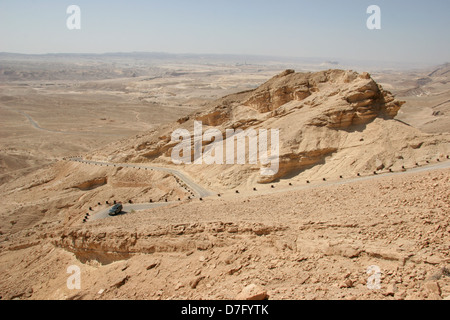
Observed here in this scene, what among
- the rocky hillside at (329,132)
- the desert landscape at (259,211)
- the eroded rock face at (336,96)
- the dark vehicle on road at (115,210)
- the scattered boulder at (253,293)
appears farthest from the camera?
the eroded rock face at (336,96)

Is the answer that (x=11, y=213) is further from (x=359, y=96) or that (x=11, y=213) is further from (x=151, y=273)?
(x=359, y=96)

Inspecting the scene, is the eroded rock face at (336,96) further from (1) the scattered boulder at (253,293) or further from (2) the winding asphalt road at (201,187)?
(1) the scattered boulder at (253,293)

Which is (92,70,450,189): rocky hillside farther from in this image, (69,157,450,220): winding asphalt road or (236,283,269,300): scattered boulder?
(236,283,269,300): scattered boulder

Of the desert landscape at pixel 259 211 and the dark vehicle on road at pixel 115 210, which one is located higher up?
the desert landscape at pixel 259 211

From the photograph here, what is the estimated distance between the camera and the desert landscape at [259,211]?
9.12 metres

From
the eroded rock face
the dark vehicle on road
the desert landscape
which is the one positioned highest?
the eroded rock face

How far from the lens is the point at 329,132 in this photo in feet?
80.9

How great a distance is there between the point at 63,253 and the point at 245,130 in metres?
18.3

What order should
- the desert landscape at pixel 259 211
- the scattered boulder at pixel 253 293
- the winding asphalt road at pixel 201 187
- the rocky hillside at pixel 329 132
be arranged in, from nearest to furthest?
the scattered boulder at pixel 253 293
the desert landscape at pixel 259 211
the winding asphalt road at pixel 201 187
the rocky hillside at pixel 329 132

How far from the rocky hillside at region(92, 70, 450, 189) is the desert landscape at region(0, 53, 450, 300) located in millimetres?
101

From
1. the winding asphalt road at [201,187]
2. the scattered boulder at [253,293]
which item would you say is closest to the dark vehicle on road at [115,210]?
the winding asphalt road at [201,187]

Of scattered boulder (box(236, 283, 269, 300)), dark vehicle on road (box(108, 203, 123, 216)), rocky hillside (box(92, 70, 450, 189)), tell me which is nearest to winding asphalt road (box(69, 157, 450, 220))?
dark vehicle on road (box(108, 203, 123, 216))

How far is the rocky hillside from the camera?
72.8 feet

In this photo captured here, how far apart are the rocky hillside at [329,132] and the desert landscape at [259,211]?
0.10 m
